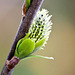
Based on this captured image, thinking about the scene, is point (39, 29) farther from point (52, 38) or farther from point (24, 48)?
point (52, 38)

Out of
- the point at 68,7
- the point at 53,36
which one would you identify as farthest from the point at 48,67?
the point at 68,7

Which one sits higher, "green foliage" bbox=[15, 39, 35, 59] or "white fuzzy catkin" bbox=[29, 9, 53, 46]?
"white fuzzy catkin" bbox=[29, 9, 53, 46]

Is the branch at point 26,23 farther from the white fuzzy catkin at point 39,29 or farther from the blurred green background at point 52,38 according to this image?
the blurred green background at point 52,38

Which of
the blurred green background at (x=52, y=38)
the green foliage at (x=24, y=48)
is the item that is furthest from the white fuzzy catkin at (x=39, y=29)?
the blurred green background at (x=52, y=38)

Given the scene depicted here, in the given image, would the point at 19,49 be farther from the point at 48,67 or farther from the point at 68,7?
the point at 68,7

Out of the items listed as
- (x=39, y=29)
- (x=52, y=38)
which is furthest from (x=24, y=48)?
(x=52, y=38)

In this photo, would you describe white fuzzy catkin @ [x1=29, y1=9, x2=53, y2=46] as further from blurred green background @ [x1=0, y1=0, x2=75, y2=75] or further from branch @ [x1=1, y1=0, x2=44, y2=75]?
blurred green background @ [x1=0, y1=0, x2=75, y2=75]

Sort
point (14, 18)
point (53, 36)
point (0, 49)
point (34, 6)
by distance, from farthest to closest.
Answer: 1. point (53, 36)
2. point (14, 18)
3. point (0, 49)
4. point (34, 6)

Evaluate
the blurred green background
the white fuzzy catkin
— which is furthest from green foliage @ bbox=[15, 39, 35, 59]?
the blurred green background
